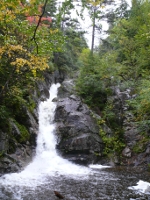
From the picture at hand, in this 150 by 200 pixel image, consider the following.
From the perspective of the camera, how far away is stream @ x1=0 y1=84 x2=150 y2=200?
6758 mm

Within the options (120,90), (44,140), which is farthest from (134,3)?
(44,140)

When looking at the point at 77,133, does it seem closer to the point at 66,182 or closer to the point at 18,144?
the point at 18,144

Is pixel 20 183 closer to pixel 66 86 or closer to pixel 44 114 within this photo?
pixel 44 114

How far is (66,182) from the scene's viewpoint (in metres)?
8.18

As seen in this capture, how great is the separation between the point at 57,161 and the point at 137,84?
816cm

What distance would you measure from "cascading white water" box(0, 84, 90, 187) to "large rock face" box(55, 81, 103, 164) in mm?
543

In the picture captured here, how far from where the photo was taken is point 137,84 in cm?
1531

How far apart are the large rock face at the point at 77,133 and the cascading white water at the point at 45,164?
0.54 meters

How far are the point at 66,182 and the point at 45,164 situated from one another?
3.04 meters

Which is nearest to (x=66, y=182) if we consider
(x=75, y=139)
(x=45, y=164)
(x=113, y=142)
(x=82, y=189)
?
(x=82, y=189)

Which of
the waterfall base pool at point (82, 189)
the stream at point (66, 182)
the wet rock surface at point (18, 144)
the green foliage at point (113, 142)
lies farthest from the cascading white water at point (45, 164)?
the green foliage at point (113, 142)

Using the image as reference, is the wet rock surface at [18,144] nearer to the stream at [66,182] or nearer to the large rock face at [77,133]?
the stream at [66,182]

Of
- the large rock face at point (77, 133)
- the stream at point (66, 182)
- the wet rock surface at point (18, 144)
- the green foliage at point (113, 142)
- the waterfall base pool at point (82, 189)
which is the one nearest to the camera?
the waterfall base pool at point (82, 189)

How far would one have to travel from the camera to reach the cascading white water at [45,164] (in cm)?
816
